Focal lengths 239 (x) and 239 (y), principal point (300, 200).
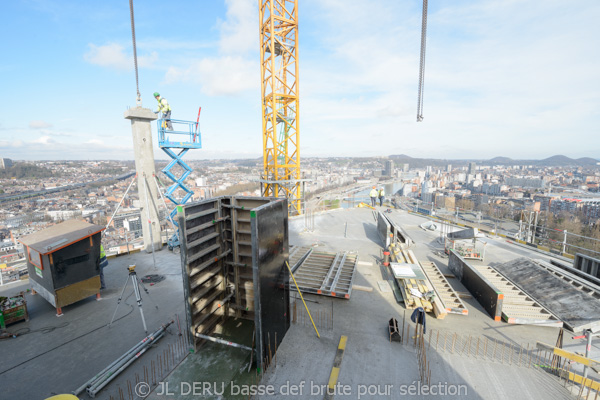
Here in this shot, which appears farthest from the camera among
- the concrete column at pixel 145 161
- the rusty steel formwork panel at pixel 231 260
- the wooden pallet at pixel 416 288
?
the concrete column at pixel 145 161

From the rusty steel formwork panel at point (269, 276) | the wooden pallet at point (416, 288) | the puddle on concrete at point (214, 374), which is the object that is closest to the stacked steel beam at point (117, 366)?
the puddle on concrete at point (214, 374)

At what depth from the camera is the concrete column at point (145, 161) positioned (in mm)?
11695

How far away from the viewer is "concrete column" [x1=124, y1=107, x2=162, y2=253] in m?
11.7

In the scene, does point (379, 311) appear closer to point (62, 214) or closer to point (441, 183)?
point (62, 214)

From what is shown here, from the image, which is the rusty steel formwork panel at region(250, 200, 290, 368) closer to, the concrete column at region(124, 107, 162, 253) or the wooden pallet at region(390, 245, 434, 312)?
the wooden pallet at region(390, 245, 434, 312)

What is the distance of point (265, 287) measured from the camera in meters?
5.23

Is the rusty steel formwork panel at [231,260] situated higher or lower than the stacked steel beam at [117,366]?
higher

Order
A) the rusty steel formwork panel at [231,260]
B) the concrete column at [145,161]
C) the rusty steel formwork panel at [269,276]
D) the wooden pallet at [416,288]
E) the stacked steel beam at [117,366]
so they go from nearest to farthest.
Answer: the stacked steel beam at [117,366] → the rusty steel formwork panel at [269,276] → the rusty steel formwork panel at [231,260] → the wooden pallet at [416,288] → the concrete column at [145,161]

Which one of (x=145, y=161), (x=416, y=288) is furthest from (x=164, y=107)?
(x=416, y=288)

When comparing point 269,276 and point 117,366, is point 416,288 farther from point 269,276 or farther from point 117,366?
point 117,366

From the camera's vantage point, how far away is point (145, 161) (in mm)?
11906

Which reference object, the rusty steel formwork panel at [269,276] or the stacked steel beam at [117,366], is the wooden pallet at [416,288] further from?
the stacked steel beam at [117,366]

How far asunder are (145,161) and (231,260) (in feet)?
27.4

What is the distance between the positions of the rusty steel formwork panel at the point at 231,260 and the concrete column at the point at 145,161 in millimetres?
6838
